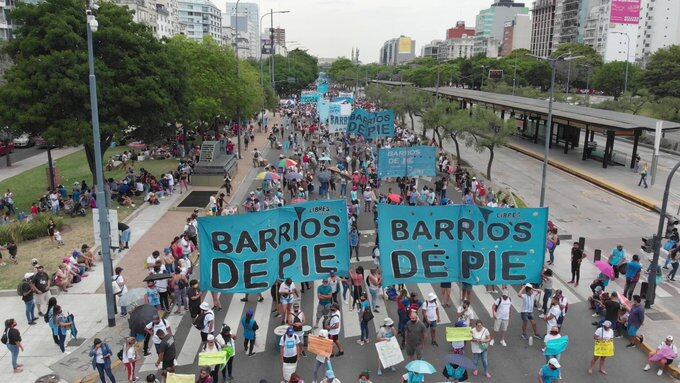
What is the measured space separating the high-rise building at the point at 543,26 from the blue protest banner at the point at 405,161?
489 ft

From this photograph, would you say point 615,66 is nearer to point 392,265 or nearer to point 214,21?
point 392,265

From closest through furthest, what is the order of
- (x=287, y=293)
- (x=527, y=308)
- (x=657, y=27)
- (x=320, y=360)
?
(x=320, y=360) < (x=527, y=308) < (x=287, y=293) < (x=657, y=27)

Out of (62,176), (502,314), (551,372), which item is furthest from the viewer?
(62,176)

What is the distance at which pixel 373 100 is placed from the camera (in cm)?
7556

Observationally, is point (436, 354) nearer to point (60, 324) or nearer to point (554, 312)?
point (554, 312)

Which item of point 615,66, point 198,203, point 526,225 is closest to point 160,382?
point 526,225

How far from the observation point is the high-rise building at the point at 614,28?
13350cm

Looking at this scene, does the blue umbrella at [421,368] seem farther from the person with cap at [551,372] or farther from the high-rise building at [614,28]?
the high-rise building at [614,28]

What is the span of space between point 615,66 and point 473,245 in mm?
93987

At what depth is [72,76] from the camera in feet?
→ 84.7

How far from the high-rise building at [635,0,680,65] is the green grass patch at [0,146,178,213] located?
140m

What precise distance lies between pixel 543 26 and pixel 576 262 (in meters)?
168

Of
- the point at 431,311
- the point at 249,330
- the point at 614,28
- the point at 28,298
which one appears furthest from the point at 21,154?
the point at 614,28

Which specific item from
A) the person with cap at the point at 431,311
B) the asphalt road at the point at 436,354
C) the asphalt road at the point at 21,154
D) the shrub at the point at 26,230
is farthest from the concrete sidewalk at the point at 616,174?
the asphalt road at the point at 21,154
